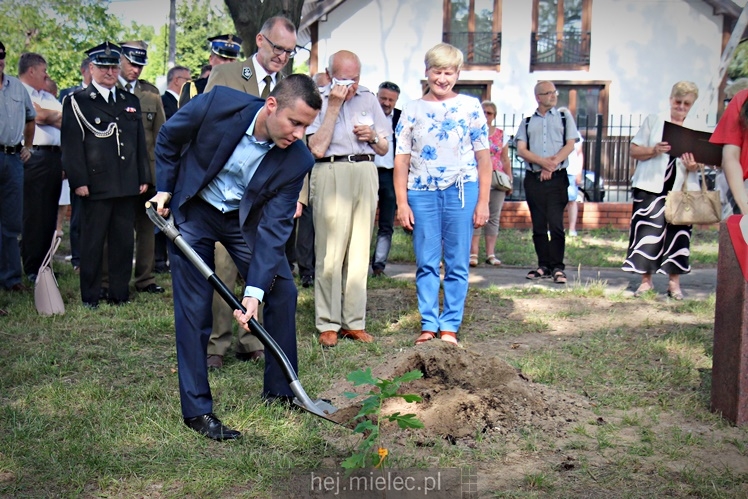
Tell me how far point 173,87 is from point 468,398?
6668 mm

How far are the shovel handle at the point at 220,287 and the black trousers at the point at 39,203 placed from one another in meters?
4.95

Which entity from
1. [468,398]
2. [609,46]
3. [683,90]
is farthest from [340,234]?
[609,46]

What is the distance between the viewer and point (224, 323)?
593 cm

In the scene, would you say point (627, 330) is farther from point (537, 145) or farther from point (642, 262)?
point (537, 145)

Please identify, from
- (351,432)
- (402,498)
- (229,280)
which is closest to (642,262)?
(229,280)

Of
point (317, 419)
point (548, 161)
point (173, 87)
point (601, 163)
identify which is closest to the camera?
point (317, 419)

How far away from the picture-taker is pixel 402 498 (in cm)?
369

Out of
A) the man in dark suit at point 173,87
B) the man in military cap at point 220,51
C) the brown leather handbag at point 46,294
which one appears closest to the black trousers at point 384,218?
the man in military cap at point 220,51

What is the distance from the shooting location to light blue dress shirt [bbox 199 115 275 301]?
452cm

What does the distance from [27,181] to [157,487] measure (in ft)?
19.6

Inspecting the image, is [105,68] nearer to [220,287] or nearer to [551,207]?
[220,287]

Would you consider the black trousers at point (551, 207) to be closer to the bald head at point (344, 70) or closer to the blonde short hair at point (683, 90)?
the blonde short hair at point (683, 90)

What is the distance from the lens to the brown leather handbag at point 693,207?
7938mm

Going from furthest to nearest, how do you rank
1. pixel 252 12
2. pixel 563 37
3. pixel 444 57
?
pixel 563 37
pixel 252 12
pixel 444 57
